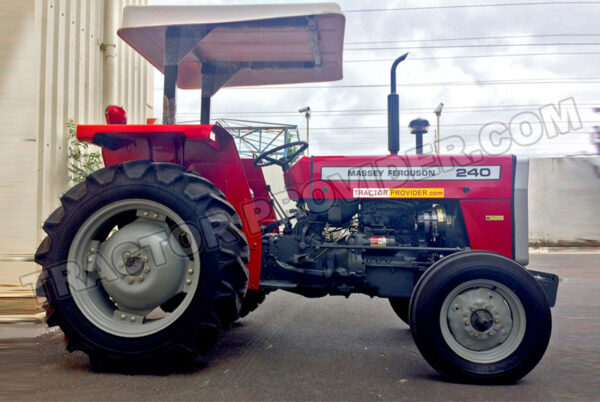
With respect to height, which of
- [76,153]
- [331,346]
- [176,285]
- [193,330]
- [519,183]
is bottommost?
[331,346]

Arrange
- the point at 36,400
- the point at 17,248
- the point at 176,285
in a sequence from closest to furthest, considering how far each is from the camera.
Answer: the point at 17,248 → the point at 36,400 → the point at 176,285

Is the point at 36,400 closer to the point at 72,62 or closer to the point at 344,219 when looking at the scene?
the point at 344,219

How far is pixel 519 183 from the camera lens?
9.44ft

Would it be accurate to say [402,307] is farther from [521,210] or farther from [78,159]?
[78,159]

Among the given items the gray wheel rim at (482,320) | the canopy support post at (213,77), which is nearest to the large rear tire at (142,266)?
the canopy support post at (213,77)

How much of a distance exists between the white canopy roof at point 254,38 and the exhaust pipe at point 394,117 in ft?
1.43

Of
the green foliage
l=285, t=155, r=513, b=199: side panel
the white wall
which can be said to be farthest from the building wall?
the white wall

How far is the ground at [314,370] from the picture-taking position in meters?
2.16

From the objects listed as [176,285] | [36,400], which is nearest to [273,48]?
[176,285]

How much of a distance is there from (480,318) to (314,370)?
0.95m

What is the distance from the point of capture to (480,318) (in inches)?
96.0

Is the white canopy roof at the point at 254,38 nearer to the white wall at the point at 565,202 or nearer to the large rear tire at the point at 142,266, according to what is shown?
the large rear tire at the point at 142,266

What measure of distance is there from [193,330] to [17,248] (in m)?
1.15

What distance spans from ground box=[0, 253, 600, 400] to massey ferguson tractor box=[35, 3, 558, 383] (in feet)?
0.46
